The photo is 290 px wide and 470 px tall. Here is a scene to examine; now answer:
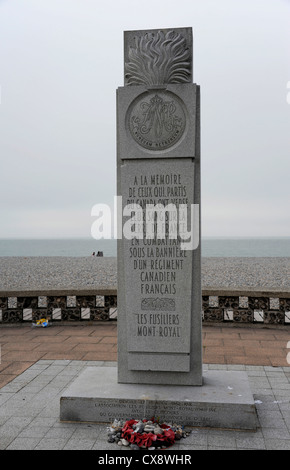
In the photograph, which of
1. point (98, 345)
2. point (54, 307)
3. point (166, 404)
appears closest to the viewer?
point (166, 404)

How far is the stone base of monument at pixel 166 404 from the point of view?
3.94 meters

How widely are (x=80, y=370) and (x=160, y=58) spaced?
3893 mm

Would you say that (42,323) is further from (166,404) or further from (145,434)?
(145,434)

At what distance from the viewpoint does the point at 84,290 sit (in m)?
8.02

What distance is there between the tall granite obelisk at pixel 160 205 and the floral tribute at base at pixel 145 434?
0.59 meters

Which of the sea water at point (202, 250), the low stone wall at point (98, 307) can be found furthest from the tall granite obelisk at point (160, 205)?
the sea water at point (202, 250)

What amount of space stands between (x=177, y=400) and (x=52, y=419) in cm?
122

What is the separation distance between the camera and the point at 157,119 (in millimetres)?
4328

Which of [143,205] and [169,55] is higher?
[169,55]

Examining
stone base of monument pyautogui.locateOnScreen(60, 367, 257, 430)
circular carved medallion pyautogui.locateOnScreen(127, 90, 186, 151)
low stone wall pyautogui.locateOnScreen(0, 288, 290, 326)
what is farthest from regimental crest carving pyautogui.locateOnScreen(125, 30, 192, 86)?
low stone wall pyautogui.locateOnScreen(0, 288, 290, 326)

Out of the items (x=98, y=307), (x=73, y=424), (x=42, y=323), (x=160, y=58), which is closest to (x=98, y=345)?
(x=98, y=307)

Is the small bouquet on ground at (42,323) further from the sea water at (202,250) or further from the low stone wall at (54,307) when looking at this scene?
the sea water at (202,250)
